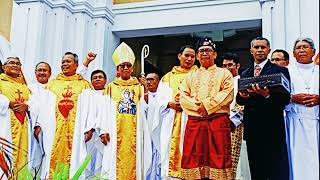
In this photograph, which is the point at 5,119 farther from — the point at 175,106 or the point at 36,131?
the point at 175,106

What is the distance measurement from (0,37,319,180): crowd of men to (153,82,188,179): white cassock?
0.5 inches

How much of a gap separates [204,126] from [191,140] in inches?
7.7

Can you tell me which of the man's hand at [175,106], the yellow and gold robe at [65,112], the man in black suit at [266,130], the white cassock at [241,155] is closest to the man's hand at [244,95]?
the man in black suit at [266,130]

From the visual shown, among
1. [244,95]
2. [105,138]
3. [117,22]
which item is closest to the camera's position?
[244,95]

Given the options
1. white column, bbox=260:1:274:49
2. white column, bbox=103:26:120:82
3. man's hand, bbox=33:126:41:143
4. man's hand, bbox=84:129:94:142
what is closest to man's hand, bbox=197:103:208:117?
man's hand, bbox=84:129:94:142

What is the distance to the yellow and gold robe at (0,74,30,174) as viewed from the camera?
23.1 feet

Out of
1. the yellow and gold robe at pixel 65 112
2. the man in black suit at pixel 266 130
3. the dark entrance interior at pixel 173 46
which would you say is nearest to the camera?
the man in black suit at pixel 266 130

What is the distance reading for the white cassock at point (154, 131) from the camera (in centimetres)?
713

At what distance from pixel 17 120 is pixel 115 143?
1.32 meters

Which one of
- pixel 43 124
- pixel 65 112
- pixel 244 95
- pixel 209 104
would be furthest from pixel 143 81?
pixel 244 95

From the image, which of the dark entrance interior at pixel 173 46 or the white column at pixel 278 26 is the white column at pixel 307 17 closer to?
the white column at pixel 278 26

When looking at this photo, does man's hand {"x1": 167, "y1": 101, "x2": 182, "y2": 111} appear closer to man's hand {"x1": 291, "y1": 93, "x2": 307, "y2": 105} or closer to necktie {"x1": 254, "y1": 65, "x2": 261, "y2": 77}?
necktie {"x1": 254, "y1": 65, "x2": 261, "y2": 77}

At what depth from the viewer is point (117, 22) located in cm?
1052

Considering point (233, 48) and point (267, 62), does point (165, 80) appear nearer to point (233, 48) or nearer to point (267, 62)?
point (267, 62)
